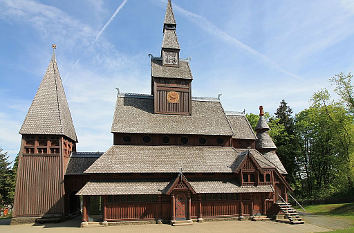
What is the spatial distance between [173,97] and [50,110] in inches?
514

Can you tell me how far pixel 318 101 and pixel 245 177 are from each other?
21.3 meters

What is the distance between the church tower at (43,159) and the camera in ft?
74.4

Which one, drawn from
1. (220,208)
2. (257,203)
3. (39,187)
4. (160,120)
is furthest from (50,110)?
(257,203)

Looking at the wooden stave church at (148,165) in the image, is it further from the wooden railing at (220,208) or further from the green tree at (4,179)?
the green tree at (4,179)

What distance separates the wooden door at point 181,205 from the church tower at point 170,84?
9903 mm

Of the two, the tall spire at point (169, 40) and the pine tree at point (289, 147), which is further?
the pine tree at point (289, 147)

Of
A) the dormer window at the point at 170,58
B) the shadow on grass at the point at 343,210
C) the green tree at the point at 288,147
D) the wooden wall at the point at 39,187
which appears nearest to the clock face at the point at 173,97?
the dormer window at the point at 170,58

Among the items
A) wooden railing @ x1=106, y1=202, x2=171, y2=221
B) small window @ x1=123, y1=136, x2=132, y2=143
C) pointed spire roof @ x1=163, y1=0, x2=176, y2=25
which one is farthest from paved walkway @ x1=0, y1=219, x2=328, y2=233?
pointed spire roof @ x1=163, y1=0, x2=176, y2=25

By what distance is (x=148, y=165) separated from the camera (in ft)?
74.0

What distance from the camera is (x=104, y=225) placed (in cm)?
2048

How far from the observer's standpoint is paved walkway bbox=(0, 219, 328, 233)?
723 inches

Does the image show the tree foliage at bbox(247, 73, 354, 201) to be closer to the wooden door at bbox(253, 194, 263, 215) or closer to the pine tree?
the pine tree

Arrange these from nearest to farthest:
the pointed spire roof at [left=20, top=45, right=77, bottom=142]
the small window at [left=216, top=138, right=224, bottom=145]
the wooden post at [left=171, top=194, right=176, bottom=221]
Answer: the wooden post at [left=171, top=194, right=176, bottom=221], the pointed spire roof at [left=20, top=45, right=77, bottom=142], the small window at [left=216, top=138, right=224, bottom=145]

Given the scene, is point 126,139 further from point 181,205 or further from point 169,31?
point 169,31
